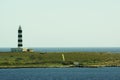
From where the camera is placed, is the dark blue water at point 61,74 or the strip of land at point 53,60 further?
the strip of land at point 53,60

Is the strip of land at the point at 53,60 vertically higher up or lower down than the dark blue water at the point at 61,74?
higher up

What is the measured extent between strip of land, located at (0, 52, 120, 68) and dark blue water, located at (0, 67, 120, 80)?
10.6 ft

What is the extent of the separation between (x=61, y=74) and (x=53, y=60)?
33.1 metres

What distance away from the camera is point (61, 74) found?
452 feet

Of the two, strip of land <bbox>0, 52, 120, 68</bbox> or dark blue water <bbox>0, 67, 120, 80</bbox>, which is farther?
strip of land <bbox>0, 52, 120, 68</bbox>

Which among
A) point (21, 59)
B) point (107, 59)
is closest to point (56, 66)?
point (21, 59)

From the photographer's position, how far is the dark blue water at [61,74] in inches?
4983

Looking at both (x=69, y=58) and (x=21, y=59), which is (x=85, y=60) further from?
(x=21, y=59)

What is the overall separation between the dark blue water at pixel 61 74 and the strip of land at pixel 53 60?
3.23 metres

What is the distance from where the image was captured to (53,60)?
559ft

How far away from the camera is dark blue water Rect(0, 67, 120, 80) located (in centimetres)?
12657

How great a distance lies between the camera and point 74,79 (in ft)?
394

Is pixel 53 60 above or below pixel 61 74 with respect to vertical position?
above

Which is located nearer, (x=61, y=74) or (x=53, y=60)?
(x=61, y=74)
